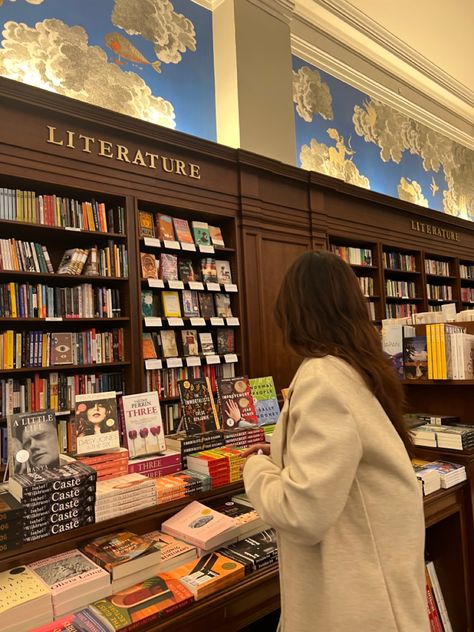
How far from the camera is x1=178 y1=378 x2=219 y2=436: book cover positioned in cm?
211

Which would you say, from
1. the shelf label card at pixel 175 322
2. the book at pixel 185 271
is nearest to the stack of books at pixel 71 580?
the shelf label card at pixel 175 322

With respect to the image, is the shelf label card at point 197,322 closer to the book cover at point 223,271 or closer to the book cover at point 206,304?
the book cover at point 206,304

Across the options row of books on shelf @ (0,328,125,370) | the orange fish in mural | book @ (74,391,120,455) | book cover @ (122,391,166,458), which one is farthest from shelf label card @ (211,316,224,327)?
the orange fish in mural

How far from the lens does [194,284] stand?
3680mm

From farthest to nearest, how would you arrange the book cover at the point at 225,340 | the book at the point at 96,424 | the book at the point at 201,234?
the book cover at the point at 225,340 < the book at the point at 201,234 < the book at the point at 96,424

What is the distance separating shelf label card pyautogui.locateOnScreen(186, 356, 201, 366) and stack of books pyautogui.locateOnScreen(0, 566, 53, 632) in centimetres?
233

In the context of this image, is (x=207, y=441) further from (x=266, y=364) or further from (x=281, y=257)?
(x=281, y=257)

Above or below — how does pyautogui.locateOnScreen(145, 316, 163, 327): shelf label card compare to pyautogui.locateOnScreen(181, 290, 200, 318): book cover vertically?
below

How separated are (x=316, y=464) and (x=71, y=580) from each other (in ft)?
2.61

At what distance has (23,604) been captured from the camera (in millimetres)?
1188

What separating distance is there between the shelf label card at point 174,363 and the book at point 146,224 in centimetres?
91

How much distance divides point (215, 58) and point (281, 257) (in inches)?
73.2

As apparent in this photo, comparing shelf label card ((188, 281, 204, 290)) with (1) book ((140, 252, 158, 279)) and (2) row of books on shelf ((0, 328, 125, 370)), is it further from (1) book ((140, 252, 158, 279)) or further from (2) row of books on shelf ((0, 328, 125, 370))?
(2) row of books on shelf ((0, 328, 125, 370))

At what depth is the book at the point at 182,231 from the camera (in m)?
3.69
